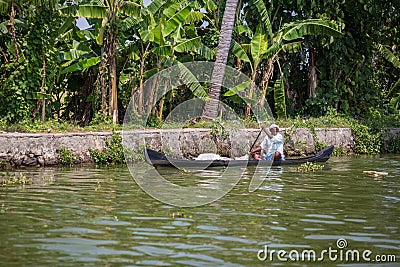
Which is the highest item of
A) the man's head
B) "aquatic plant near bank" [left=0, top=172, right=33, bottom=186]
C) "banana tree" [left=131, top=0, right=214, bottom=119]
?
"banana tree" [left=131, top=0, right=214, bottom=119]

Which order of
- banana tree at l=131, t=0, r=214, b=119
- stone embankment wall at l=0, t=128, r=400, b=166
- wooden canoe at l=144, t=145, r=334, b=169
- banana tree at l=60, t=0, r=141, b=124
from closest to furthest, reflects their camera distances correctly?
wooden canoe at l=144, t=145, r=334, b=169 → stone embankment wall at l=0, t=128, r=400, b=166 → banana tree at l=60, t=0, r=141, b=124 → banana tree at l=131, t=0, r=214, b=119

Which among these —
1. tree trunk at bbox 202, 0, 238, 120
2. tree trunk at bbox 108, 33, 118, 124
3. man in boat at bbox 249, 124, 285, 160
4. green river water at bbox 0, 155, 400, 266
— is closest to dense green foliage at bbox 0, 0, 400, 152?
tree trunk at bbox 108, 33, 118, 124

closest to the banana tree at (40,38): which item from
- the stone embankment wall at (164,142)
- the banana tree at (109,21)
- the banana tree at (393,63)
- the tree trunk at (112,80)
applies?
the banana tree at (109,21)

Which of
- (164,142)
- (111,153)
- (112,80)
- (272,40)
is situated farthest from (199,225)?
(272,40)

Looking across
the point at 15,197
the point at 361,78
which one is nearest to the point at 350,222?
the point at 15,197

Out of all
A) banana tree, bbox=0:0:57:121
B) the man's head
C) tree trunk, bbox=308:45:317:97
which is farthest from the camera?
tree trunk, bbox=308:45:317:97

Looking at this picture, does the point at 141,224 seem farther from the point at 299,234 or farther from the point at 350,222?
the point at 350,222

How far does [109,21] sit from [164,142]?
370 cm

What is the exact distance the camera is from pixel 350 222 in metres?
7.64

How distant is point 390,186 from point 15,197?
6.31 metres

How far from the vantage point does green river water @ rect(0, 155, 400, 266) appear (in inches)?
229

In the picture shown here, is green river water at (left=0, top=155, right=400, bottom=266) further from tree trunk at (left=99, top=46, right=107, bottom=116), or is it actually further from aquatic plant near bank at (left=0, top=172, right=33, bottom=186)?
tree trunk at (left=99, top=46, right=107, bottom=116)

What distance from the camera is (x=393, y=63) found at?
23.3 metres

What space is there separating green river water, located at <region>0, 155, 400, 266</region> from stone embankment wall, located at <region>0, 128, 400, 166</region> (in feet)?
8.05
